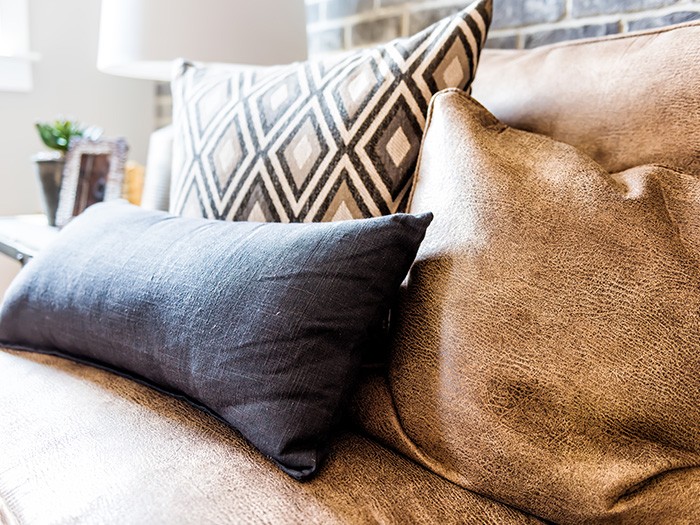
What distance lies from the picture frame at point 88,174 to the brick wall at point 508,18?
62cm

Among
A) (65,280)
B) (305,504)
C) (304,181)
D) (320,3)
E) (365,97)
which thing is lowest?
(305,504)

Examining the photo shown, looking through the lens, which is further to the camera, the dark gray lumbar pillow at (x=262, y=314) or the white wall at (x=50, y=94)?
the white wall at (x=50, y=94)

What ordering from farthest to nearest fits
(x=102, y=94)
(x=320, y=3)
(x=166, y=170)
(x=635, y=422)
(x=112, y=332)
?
(x=102, y=94) < (x=320, y=3) < (x=166, y=170) < (x=112, y=332) < (x=635, y=422)

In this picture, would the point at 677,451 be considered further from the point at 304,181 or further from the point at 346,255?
the point at 304,181

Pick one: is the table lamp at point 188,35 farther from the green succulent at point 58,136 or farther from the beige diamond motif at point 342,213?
the beige diamond motif at point 342,213

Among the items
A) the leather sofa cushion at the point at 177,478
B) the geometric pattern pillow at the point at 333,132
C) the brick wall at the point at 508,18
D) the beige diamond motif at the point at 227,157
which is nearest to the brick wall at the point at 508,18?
the brick wall at the point at 508,18

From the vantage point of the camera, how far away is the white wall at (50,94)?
2.04m

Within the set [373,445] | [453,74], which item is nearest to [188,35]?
[453,74]

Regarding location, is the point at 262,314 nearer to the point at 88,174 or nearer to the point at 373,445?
the point at 373,445

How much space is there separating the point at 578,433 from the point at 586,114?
0.44 meters

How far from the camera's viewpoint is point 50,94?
6.94ft

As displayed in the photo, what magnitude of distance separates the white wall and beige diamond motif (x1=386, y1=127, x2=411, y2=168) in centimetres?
167

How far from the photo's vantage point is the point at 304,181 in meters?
0.85

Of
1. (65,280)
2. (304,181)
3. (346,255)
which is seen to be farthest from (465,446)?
(65,280)
